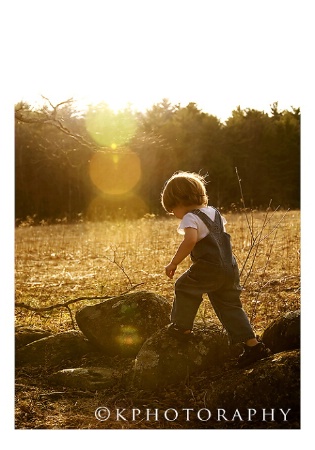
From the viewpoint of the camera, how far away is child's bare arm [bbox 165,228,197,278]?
435 centimetres

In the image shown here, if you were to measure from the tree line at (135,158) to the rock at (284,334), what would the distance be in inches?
68.9

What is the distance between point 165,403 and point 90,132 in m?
4.46

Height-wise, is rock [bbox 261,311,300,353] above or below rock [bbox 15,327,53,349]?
above

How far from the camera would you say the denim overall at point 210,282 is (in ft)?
15.0

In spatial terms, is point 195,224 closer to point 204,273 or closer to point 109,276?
point 204,273

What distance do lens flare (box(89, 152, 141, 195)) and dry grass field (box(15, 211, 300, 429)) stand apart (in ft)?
3.20

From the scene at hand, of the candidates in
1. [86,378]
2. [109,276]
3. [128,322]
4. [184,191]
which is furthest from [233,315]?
[109,276]

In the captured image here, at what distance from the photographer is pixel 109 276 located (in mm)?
8945

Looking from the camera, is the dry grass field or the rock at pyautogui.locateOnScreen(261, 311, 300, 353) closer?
the dry grass field

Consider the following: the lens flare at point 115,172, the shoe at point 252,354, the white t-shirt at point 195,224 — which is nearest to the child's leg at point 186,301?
the white t-shirt at point 195,224

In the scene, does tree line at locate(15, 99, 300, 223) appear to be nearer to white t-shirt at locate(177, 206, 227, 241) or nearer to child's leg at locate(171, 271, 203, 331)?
white t-shirt at locate(177, 206, 227, 241)

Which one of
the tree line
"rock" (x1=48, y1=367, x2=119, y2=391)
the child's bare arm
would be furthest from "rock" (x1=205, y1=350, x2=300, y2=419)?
the tree line

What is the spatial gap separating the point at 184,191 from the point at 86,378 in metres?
1.88
